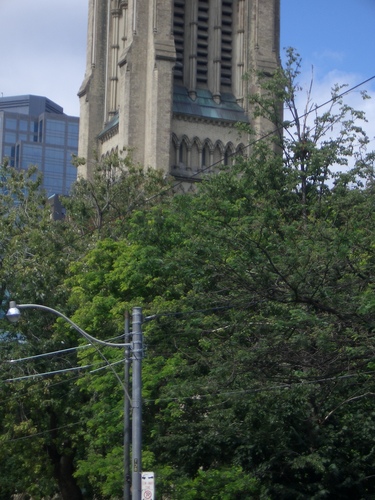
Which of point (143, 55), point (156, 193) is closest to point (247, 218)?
point (156, 193)

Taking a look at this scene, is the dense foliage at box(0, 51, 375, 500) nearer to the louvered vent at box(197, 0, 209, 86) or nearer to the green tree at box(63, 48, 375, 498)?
the green tree at box(63, 48, 375, 498)

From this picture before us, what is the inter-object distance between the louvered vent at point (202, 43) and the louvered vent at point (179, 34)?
3.39ft

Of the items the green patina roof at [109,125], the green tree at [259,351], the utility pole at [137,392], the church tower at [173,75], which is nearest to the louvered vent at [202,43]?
the church tower at [173,75]

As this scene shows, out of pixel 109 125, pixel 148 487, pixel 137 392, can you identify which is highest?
pixel 109 125

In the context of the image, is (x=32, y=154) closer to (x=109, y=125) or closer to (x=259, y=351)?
(x=109, y=125)

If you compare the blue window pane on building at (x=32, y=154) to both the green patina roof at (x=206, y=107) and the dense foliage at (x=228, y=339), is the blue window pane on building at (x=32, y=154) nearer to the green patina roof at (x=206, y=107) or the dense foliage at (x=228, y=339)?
the green patina roof at (x=206, y=107)

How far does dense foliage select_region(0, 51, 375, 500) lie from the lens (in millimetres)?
23500

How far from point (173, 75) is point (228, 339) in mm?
47057

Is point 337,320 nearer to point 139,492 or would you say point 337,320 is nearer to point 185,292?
point 139,492

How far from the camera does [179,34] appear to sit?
72.7m

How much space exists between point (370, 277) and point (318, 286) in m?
1.16

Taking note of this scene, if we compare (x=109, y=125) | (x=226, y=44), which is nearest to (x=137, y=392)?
(x=109, y=125)

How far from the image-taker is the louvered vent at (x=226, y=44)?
7300 centimetres

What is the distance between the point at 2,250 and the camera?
128 ft
